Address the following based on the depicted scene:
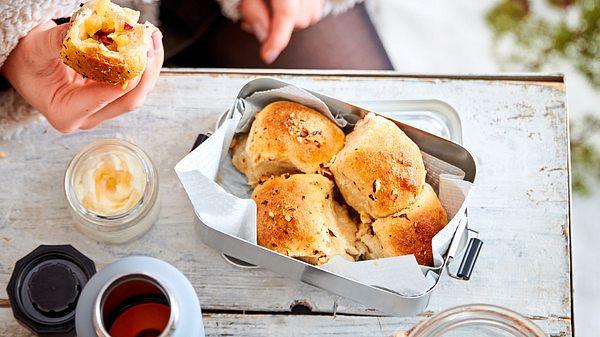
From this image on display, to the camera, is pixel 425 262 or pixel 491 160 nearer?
pixel 425 262

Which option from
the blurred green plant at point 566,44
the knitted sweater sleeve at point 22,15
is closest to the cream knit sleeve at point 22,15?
the knitted sweater sleeve at point 22,15

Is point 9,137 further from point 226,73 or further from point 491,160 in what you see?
point 491,160

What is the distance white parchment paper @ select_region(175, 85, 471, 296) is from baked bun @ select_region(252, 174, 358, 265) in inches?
0.6

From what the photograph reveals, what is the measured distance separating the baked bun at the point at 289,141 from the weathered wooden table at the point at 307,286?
0.11 meters

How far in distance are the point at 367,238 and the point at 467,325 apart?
0.14 meters

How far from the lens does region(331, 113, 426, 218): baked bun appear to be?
80 centimetres

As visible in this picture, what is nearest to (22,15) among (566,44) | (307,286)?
(307,286)

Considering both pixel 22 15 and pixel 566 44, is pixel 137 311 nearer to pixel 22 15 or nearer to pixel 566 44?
pixel 22 15

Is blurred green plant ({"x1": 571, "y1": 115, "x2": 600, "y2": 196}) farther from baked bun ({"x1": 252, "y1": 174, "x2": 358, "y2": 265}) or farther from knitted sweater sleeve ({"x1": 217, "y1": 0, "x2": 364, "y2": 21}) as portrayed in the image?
baked bun ({"x1": 252, "y1": 174, "x2": 358, "y2": 265})

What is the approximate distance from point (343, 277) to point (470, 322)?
15 centimetres

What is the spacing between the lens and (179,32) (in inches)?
A: 42.4

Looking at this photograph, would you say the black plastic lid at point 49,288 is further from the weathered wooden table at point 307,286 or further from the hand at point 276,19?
the hand at point 276,19

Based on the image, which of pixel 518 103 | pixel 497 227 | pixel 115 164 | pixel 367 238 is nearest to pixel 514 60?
pixel 518 103

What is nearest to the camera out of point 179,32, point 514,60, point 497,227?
point 497,227
